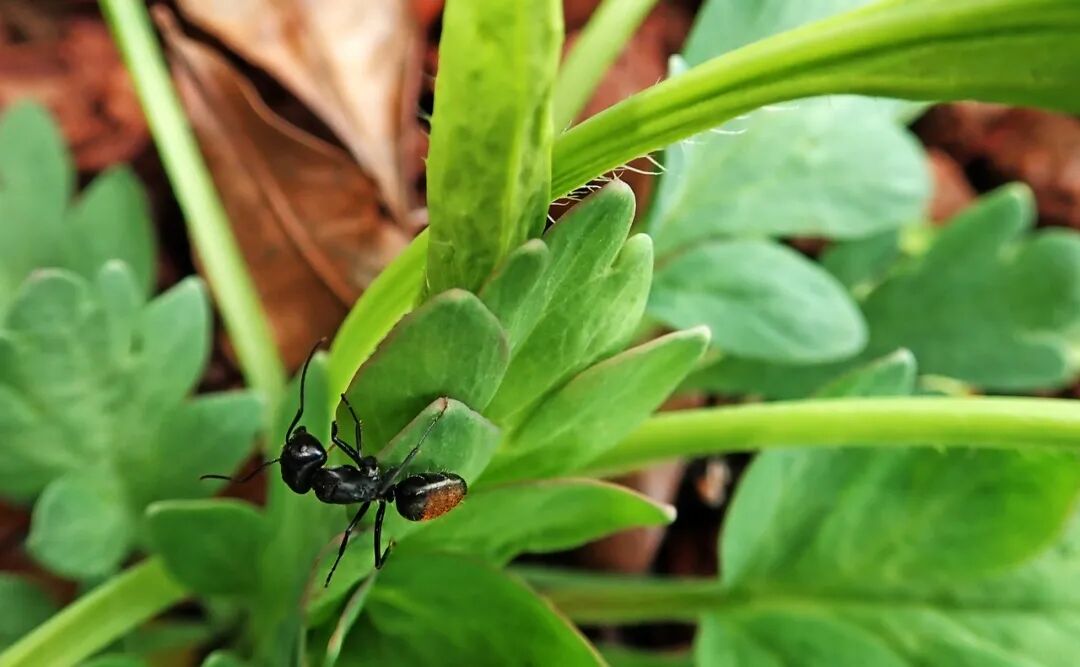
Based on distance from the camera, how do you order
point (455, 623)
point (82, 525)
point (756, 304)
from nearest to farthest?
1. point (455, 623)
2. point (82, 525)
3. point (756, 304)

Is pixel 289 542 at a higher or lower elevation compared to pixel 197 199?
lower

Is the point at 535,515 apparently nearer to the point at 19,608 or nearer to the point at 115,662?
the point at 115,662

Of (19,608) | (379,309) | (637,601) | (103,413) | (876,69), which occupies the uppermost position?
(876,69)

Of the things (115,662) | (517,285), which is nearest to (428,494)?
(517,285)

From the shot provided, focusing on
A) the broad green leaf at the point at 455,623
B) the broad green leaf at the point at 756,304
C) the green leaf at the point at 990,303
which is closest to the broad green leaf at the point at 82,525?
the broad green leaf at the point at 455,623

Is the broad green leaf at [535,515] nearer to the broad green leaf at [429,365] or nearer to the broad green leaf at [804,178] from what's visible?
the broad green leaf at [429,365]

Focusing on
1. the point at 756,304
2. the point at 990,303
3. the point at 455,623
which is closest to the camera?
the point at 455,623

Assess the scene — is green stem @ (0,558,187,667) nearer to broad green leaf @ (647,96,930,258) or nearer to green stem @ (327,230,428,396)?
green stem @ (327,230,428,396)

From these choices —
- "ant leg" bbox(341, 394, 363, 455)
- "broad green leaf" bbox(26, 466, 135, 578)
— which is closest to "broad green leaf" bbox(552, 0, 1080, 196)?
"ant leg" bbox(341, 394, 363, 455)
